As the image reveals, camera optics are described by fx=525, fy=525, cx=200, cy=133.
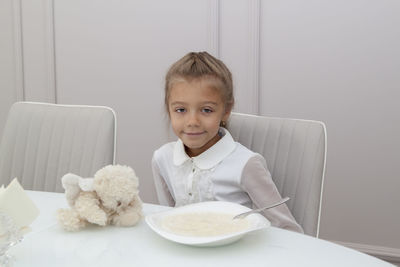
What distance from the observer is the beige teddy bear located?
3.08 feet

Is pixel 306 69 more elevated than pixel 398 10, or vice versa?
pixel 398 10

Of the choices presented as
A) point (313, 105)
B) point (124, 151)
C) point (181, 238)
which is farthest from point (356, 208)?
point (181, 238)

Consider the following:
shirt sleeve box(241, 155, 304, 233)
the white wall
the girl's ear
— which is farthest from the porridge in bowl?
the white wall

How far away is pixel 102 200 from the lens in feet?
3.15

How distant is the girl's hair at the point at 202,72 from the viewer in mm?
1433

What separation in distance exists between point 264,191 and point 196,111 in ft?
0.92

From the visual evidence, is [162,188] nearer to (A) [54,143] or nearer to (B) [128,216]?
(A) [54,143]

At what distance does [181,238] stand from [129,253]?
87 mm

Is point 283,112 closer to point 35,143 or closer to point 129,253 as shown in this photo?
point 35,143

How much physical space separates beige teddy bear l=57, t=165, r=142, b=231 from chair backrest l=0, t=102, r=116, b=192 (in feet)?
1.98

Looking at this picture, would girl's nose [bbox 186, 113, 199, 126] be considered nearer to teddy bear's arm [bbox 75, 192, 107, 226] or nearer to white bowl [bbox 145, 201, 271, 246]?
white bowl [bbox 145, 201, 271, 246]

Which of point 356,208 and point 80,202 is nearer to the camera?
point 80,202

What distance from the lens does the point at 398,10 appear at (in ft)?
7.68

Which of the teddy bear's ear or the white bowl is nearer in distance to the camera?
the white bowl
